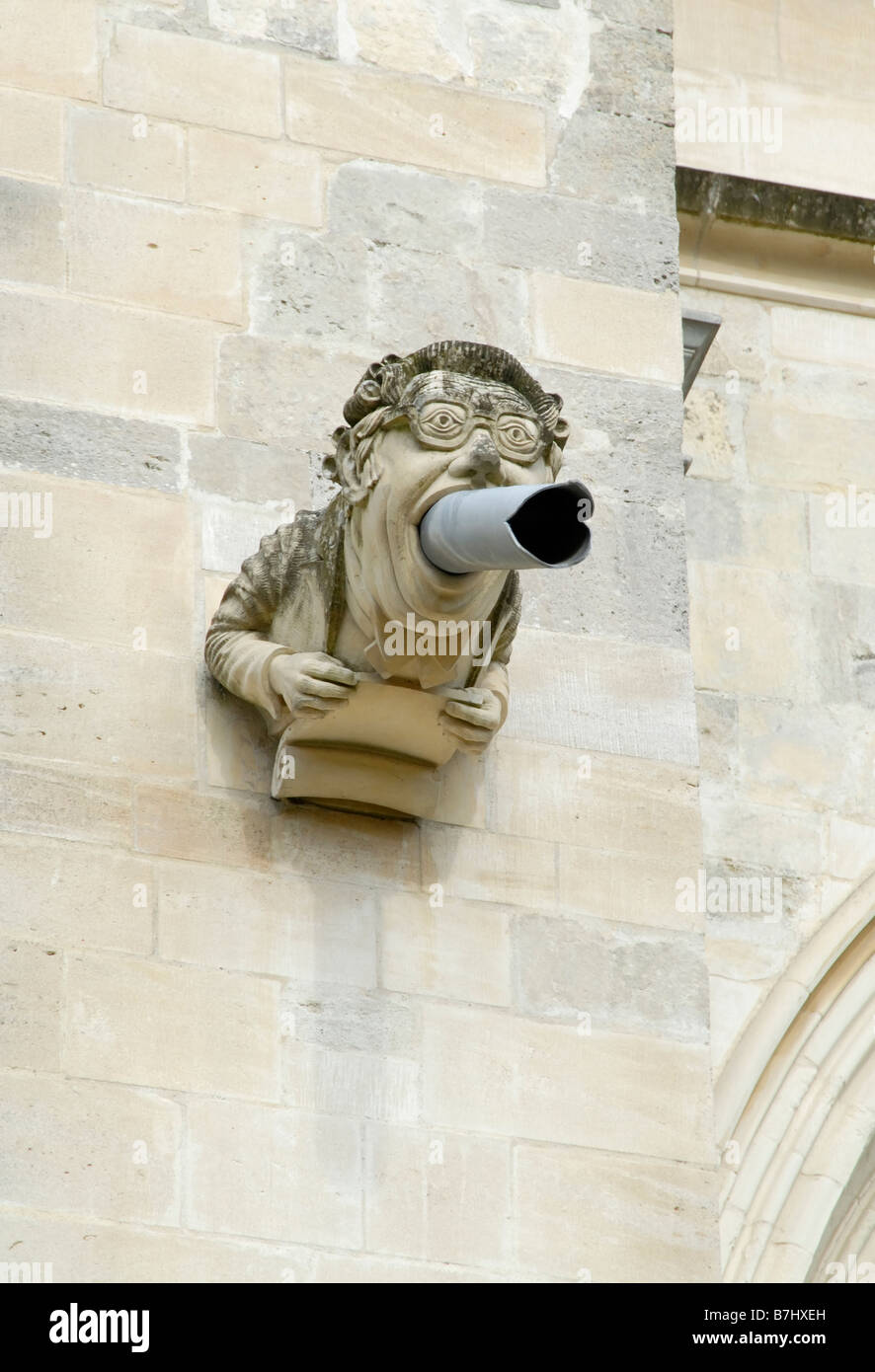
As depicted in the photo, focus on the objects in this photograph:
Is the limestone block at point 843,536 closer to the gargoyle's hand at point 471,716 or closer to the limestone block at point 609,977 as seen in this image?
the limestone block at point 609,977

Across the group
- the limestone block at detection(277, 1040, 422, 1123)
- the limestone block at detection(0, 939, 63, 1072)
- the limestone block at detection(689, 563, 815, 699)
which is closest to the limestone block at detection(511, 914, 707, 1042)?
the limestone block at detection(277, 1040, 422, 1123)

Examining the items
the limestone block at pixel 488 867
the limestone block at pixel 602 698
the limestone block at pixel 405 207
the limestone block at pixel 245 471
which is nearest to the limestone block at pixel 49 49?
the limestone block at pixel 405 207

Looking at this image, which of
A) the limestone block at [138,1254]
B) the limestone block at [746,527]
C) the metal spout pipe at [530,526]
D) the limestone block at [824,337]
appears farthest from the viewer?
the limestone block at [824,337]

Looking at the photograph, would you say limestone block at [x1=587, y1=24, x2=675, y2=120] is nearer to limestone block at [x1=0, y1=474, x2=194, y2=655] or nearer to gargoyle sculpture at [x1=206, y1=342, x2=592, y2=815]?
gargoyle sculpture at [x1=206, y1=342, x2=592, y2=815]

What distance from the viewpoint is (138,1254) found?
15.8 ft

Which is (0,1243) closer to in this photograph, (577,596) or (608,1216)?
(608,1216)

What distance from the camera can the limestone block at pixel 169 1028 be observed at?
16.2 ft

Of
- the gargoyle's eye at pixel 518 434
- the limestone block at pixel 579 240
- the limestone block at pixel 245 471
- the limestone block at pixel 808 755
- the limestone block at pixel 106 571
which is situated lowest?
the limestone block at pixel 808 755

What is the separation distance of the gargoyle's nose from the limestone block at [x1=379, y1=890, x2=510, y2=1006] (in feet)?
2.67

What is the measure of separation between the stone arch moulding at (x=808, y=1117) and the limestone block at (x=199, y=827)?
4.93ft

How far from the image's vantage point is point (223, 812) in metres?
5.19

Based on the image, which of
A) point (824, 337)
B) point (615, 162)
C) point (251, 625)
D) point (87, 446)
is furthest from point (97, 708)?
point (824, 337)

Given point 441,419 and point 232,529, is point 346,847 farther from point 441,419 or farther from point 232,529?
point 441,419

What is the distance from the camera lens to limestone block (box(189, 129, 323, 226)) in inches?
225
